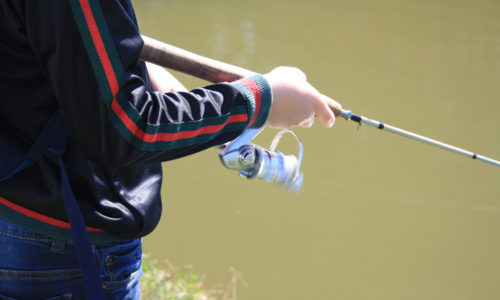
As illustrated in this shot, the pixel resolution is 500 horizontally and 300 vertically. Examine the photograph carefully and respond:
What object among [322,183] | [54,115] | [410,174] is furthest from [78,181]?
[410,174]

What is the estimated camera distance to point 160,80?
4.51ft

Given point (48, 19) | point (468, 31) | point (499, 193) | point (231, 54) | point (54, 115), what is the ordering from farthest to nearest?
point (468, 31) → point (231, 54) → point (499, 193) → point (54, 115) → point (48, 19)

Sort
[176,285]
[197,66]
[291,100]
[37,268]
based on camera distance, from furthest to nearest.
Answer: [176,285] → [197,66] → [291,100] → [37,268]

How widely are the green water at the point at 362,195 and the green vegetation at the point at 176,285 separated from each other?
0.23ft

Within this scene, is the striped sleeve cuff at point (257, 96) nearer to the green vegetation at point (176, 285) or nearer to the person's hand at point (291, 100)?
the person's hand at point (291, 100)

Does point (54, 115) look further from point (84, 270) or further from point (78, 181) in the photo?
point (84, 270)

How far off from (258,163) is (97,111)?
549mm

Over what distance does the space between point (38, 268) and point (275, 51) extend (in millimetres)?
4428

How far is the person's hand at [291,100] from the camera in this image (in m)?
1.12

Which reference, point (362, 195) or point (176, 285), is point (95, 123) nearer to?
point (176, 285)

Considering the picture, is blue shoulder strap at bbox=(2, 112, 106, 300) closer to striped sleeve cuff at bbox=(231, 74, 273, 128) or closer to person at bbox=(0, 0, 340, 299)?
person at bbox=(0, 0, 340, 299)

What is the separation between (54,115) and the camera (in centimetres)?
96

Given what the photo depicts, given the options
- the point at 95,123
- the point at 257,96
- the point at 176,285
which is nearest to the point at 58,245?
the point at 95,123

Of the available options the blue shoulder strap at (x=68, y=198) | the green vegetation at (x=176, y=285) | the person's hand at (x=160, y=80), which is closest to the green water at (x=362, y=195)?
the green vegetation at (x=176, y=285)
